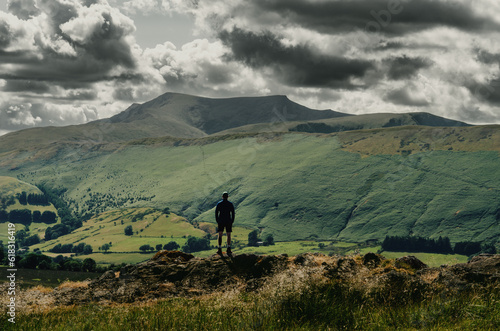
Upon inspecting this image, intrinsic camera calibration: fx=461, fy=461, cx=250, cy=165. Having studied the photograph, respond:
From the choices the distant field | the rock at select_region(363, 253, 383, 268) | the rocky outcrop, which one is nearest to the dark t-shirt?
the rocky outcrop

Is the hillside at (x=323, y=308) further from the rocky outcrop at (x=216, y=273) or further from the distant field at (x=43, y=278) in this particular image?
the distant field at (x=43, y=278)

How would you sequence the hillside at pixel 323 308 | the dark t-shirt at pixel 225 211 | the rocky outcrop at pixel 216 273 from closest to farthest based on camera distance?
the hillside at pixel 323 308
the rocky outcrop at pixel 216 273
the dark t-shirt at pixel 225 211

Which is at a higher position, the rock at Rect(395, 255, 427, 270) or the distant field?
the rock at Rect(395, 255, 427, 270)

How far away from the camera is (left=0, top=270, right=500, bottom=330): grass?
10438 millimetres

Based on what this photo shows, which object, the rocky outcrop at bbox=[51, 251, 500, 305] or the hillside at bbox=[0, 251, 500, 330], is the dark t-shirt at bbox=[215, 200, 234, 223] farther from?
the hillside at bbox=[0, 251, 500, 330]

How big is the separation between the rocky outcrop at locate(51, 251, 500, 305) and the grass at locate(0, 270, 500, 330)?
5329 mm

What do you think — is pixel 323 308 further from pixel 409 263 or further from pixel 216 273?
pixel 409 263

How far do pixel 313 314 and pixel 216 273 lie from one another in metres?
11.5

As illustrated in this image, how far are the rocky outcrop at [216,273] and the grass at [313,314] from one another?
5329mm

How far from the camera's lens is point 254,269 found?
21.6m

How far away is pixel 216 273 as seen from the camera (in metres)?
22.1

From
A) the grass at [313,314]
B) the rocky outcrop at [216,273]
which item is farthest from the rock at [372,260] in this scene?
the grass at [313,314]

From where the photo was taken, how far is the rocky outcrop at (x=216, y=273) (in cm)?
1914

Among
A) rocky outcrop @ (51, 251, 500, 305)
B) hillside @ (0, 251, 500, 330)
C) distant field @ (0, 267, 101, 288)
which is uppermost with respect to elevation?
hillside @ (0, 251, 500, 330)
